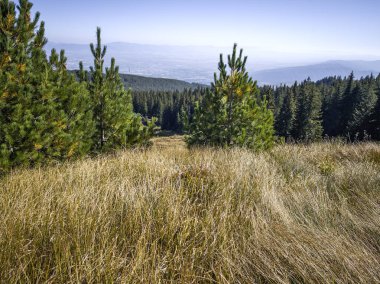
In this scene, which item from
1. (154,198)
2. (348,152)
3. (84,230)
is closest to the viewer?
(84,230)

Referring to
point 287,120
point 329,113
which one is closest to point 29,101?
point 287,120

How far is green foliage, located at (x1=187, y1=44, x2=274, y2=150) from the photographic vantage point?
10562 millimetres

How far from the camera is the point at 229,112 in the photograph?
37.1ft

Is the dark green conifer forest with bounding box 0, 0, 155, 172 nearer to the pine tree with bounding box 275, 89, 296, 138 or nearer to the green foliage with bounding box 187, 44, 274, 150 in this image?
the green foliage with bounding box 187, 44, 274, 150

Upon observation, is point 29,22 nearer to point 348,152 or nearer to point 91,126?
point 91,126

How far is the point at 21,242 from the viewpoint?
1.74 m

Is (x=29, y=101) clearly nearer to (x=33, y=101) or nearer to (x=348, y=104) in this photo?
(x=33, y=101)

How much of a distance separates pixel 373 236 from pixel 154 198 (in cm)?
204

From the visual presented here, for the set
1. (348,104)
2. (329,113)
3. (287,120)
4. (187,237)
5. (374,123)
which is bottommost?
(287,120)

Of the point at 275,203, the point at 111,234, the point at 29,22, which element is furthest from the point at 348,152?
the point at 29,22

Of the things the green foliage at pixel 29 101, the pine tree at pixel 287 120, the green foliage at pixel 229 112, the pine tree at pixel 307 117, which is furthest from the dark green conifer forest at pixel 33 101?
the pine tree at pixel 287 120

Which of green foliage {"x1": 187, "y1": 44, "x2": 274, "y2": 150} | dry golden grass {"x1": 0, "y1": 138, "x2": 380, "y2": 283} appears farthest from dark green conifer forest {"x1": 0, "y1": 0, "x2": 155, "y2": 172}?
green foliage {"x1": 187, "y1": 44, "x2": 274, "y2": 150}

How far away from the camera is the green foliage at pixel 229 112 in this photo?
10562 mm

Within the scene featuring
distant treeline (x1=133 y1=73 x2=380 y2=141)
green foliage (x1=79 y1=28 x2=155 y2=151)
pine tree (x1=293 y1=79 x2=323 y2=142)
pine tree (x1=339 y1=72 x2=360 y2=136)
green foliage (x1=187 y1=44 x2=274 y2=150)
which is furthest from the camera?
pine tree (x1=339 y1=72 x2=360 y2=136)
